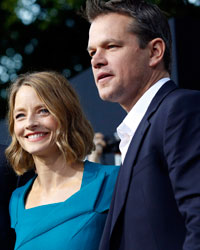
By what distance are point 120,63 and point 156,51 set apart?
0.58ft

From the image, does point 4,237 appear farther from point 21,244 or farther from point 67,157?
point 67,157

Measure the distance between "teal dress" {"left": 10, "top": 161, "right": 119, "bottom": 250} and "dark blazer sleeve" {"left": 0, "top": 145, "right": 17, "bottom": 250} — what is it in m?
0.08

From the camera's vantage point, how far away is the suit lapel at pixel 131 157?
57.8 inches

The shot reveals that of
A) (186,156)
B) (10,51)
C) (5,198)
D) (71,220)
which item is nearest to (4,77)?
(10,51)

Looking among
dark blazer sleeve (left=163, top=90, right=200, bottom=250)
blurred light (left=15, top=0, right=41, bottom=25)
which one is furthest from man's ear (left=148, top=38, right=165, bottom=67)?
blurred light (left=15, top=0, right=41, bottom=25)

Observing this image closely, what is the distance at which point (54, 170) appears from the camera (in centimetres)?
231

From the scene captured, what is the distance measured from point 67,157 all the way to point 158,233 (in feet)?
3.31

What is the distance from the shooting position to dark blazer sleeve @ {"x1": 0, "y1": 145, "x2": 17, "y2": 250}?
7.46 ft

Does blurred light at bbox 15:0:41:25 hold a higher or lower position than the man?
higher

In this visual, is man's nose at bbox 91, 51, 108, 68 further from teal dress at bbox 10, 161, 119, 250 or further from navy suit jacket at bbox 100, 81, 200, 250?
teal dress at bbox 10, 161, 119, 250

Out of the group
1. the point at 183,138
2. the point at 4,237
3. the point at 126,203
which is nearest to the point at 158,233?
the point at 126,203

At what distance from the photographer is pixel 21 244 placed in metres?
2.10

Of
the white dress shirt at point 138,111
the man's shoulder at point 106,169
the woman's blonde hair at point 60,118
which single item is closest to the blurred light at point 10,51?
the woman's blonde hair at point 60,118

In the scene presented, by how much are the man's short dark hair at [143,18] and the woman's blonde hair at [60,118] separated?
648 mm
